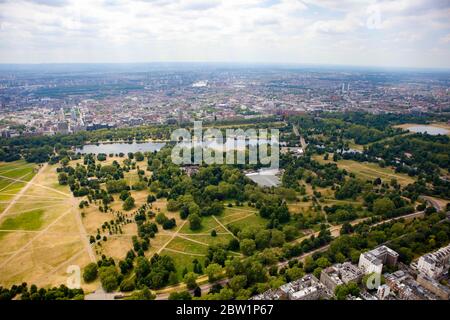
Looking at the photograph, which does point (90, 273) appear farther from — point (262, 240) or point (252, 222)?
point (252, 222)

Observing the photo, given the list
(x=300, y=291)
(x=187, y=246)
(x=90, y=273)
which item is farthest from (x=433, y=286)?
(x=90, y=273)

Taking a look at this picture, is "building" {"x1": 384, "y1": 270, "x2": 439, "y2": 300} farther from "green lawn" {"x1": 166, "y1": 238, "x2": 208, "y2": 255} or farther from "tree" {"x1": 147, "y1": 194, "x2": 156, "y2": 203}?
"tree" {"x1": 147, "y1": 194, "x2": 156, "y2": 203}

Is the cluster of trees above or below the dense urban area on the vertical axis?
below

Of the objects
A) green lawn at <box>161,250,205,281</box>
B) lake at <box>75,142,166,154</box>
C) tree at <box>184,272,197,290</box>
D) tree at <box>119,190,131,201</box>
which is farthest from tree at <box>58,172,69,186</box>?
tree at <box>184,272,197,290</box>

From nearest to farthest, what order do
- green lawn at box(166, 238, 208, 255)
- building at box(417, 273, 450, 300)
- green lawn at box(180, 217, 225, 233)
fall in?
building at box(417, 273, 450, 300), green lawn at box(166, 238, 208, 255), green lawn at box(180, 217, 225, 233)

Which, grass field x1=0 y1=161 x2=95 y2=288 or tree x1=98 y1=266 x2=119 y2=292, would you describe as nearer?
tree x1=98 y1=266 x2=119 y2=292

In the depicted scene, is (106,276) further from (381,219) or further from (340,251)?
(381,219)

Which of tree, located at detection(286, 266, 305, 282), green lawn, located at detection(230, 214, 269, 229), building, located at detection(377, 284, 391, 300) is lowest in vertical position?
green lawn, located at detection(230, 214, 269, 229)
